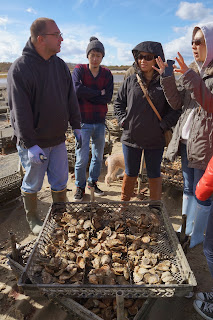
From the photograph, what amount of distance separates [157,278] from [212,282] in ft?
3.52

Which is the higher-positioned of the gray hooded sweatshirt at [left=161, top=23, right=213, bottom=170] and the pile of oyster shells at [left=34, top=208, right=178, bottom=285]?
the gray hooded sweatshirt at [left=161, top=23, right=213, bottom=170]

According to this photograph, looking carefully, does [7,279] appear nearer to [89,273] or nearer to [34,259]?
[34,259]

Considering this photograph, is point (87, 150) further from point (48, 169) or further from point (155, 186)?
point (155, 186)

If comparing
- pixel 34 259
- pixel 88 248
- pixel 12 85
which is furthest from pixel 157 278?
pixel 12 85

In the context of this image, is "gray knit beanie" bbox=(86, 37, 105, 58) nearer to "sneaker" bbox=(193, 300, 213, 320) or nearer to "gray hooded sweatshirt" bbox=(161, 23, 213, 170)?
"gray hooded sweatshirt" bbox=(161, 23, 213, 170)

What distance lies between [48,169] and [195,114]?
71.7 inches

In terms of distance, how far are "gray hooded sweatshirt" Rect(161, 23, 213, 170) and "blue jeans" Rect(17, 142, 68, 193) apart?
1292 millimetres

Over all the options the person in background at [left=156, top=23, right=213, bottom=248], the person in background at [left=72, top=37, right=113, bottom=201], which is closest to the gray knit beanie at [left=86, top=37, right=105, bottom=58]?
the person in background at [left=72, top=37, right=113, bottom=201]

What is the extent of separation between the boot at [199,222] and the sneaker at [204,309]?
841 mm

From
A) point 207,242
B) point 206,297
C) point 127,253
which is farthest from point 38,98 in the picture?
point 206,297

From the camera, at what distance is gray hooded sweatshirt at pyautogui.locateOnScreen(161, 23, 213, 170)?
2059 mm

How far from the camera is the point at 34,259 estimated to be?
6.55ft

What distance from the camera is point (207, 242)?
1.95 metres

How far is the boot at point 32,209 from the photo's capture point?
9.44 ft
